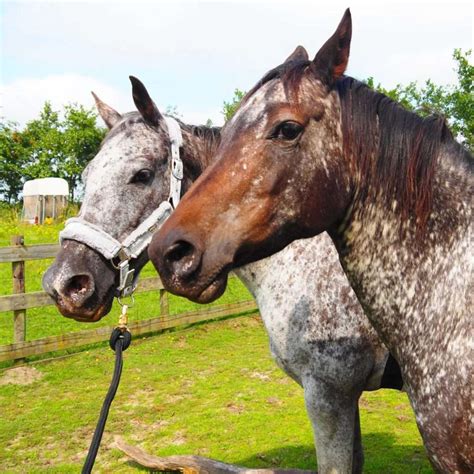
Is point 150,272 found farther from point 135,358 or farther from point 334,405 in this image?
point 334,405

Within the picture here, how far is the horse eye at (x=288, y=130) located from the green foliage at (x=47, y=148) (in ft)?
117

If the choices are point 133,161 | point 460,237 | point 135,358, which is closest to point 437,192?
point 460,237

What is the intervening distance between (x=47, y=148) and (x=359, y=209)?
3822 cm

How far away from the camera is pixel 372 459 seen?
4355 millimetres

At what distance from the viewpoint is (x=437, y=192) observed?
6.19ft

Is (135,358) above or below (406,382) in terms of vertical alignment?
below

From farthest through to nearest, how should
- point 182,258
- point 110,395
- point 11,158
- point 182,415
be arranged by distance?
point 11,158, point 182,415, point 110,395, point 182,258

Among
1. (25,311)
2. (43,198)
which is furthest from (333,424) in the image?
(43,198)

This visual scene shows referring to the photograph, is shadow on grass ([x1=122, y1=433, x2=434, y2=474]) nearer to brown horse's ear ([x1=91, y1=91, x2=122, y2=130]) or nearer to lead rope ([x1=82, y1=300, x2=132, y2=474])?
lead rope ([x1=82, y1=300, x2=132, y2=474])

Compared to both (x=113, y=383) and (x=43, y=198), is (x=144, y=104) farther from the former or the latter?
(x=43, y=198)

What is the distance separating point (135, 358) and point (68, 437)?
2.29 m

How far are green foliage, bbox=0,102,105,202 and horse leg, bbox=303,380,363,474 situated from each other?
35.2 meters

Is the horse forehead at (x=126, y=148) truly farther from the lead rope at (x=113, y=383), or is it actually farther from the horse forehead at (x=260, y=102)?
the horse forehead at (x=260, y=102)

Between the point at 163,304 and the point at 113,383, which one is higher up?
the point at 113,383
